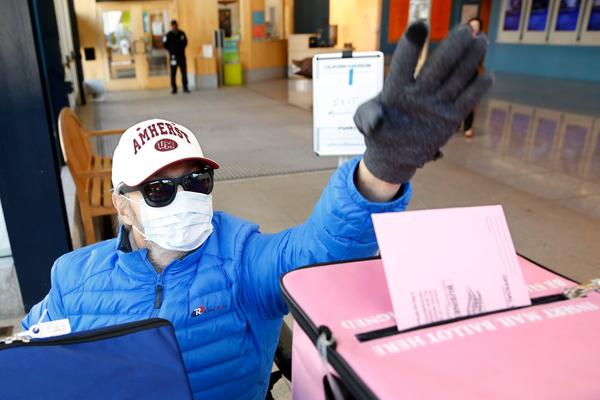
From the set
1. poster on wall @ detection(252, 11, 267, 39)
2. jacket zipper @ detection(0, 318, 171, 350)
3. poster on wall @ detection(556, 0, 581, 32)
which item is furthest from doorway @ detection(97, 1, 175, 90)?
jacket zipper @ detection(0, 318, 171, 350)

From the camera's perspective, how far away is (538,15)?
14.2m

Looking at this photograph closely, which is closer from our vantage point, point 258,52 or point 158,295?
point 158,295

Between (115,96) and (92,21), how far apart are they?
82.6 inches

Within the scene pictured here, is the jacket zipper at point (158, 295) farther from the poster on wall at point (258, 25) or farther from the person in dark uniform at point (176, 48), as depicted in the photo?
the poster on wall at point (258, 25)

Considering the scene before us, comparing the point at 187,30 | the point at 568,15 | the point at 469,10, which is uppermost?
the point at 469,10

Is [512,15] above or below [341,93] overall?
above

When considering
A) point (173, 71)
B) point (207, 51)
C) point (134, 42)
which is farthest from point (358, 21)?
point (134, 42)

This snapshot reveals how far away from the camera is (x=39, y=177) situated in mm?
2615

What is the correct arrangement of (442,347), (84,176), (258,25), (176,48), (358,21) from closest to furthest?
(442,347) < (84,176) < (358,21) < (176,48) < (258,25)

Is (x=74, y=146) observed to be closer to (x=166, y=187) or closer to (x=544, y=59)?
(x=166, y=187)

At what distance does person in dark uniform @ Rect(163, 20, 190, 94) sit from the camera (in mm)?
12062

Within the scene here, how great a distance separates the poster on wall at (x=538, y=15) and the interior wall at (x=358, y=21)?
227 inches

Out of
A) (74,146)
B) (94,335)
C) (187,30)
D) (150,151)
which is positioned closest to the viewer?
(94,335)

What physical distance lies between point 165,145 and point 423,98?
74 cm
